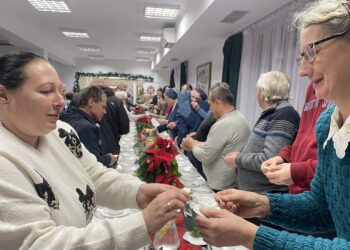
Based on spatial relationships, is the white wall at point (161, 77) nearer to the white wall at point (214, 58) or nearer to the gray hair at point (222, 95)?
the white wall at point (214, 58)

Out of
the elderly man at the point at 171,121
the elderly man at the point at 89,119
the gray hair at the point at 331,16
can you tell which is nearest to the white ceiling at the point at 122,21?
the elderly man at the point at 171,121

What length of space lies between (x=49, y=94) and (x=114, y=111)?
2136 millimetres

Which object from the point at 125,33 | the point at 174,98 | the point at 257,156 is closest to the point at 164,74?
the point at 125,33

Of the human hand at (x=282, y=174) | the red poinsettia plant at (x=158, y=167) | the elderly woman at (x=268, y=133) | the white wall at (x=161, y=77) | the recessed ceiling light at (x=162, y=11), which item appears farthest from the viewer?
the white wall at (x=161, y=77)

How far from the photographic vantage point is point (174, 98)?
489cm

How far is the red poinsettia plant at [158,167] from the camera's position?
1587 mm

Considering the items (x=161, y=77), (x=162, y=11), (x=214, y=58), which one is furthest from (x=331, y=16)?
(x=161, y=77)

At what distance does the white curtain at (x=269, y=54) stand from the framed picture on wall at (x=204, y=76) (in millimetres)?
1776

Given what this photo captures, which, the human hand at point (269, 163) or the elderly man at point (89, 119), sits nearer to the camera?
the human hand at point (269, 163)

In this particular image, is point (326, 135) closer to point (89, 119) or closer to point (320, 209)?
point (320, 209)

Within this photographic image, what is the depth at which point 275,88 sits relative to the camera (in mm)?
1938

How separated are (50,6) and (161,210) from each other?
509cm

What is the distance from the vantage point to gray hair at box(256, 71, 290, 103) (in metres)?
1.94

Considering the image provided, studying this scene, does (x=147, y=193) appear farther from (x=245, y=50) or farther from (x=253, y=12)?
(x=245, y=50)
